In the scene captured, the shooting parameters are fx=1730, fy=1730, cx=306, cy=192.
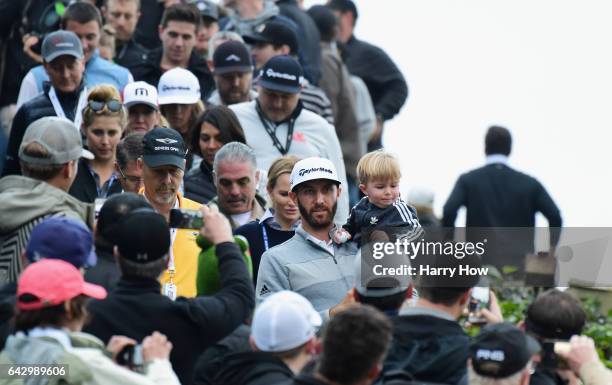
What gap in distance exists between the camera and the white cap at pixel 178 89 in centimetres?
1305

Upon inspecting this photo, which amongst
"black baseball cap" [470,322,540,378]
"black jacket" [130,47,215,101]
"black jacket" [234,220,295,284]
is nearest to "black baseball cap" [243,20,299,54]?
"black jacket" [130,47,215,101]

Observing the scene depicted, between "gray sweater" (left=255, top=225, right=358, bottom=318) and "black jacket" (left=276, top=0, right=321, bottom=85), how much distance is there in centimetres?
602

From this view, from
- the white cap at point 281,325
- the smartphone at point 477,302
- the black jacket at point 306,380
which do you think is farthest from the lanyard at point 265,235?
the black jacket at point 306,380

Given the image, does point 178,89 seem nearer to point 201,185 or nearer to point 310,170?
point 201,185

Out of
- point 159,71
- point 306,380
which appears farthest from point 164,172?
point 159,71

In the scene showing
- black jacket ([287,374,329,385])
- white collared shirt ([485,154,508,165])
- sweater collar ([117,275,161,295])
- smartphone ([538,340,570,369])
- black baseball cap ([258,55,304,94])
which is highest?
black baseball cap ([258,55,304,94])

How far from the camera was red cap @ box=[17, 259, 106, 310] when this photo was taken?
7.44 metres

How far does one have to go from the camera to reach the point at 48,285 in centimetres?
746

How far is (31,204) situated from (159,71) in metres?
5.83

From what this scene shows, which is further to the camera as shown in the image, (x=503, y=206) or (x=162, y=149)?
(x=503, y=206)

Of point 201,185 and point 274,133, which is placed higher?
point 274,133

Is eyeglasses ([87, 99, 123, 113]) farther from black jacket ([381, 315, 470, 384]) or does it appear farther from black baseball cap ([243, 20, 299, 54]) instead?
black jacket ([381, 315, 470, 384])

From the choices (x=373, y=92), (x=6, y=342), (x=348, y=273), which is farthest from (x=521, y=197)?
(x=6, y=342)

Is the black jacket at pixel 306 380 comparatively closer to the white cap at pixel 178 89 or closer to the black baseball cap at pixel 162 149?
the black baseball cap at pixel 162 149
